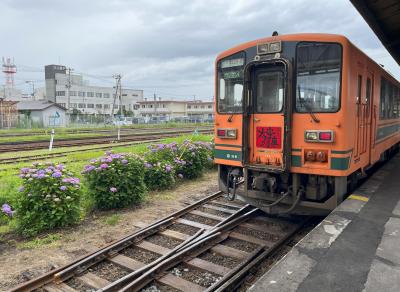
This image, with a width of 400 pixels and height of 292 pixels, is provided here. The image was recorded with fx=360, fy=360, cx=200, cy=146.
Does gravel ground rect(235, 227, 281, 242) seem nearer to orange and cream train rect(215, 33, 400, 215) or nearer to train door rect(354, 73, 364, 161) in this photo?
orange and cream train rect(215, 33, 400, 215)

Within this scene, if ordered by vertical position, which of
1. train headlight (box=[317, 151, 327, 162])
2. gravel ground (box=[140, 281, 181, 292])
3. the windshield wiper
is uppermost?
the windshield wiper

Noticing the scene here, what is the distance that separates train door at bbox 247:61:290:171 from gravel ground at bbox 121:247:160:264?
239 centimetres

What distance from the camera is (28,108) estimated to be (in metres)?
52.0

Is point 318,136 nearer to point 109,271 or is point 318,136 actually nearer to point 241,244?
point 241,244

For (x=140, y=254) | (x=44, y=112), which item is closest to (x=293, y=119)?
(x=140, y=254)

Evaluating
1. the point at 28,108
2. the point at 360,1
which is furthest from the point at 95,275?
the point at 28,108

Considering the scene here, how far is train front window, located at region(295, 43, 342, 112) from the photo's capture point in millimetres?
5715

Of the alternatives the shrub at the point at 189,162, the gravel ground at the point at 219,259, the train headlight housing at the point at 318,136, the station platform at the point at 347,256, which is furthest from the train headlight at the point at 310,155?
the shrub at the point at 189,162

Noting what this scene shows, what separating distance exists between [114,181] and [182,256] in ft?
9.63

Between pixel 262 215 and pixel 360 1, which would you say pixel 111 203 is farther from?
pixel 360 1

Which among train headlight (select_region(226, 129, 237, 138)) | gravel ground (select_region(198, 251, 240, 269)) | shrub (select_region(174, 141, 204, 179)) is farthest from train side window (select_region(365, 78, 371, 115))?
shrub (select_region(174, 141, 204, 179))

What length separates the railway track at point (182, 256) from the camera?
458 centimetres

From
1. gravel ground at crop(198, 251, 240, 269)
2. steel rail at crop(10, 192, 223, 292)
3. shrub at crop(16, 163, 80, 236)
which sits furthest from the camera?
shrub at crop(16, 163, 80, 236)

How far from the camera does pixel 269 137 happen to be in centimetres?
638
